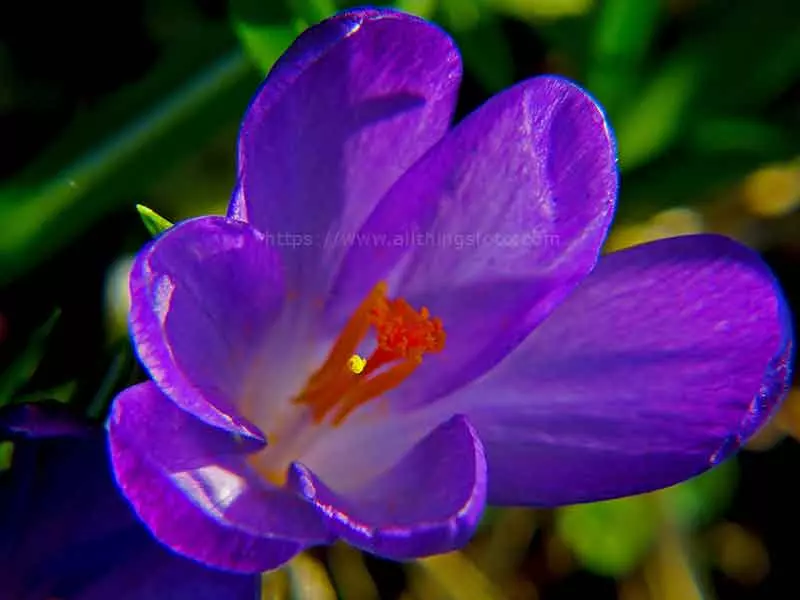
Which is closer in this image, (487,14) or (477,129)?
(477,129)

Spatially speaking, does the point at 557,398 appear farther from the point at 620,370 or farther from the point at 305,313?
the point at 305,313

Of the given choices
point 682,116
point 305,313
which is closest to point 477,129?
point 305,313

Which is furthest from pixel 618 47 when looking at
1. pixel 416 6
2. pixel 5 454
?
pixel 5 454

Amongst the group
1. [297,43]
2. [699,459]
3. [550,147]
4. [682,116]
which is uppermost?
[297,43]

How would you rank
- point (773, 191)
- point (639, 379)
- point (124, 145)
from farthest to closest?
point (773, 191), point (124, 145), point (639, 379)

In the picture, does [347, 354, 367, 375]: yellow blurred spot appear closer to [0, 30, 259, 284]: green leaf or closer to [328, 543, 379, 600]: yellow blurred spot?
[0, 30, 259, 284]: green leaf

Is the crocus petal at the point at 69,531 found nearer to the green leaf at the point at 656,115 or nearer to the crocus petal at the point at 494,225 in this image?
the crocus petal at the point at 494,225

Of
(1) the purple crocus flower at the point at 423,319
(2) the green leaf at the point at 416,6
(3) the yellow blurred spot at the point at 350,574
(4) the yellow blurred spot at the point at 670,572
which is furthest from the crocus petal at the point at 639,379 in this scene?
(4) the yellow blurred spot at the point at 670,572

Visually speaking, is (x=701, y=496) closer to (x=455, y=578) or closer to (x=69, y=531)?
(x=455, y=578)
